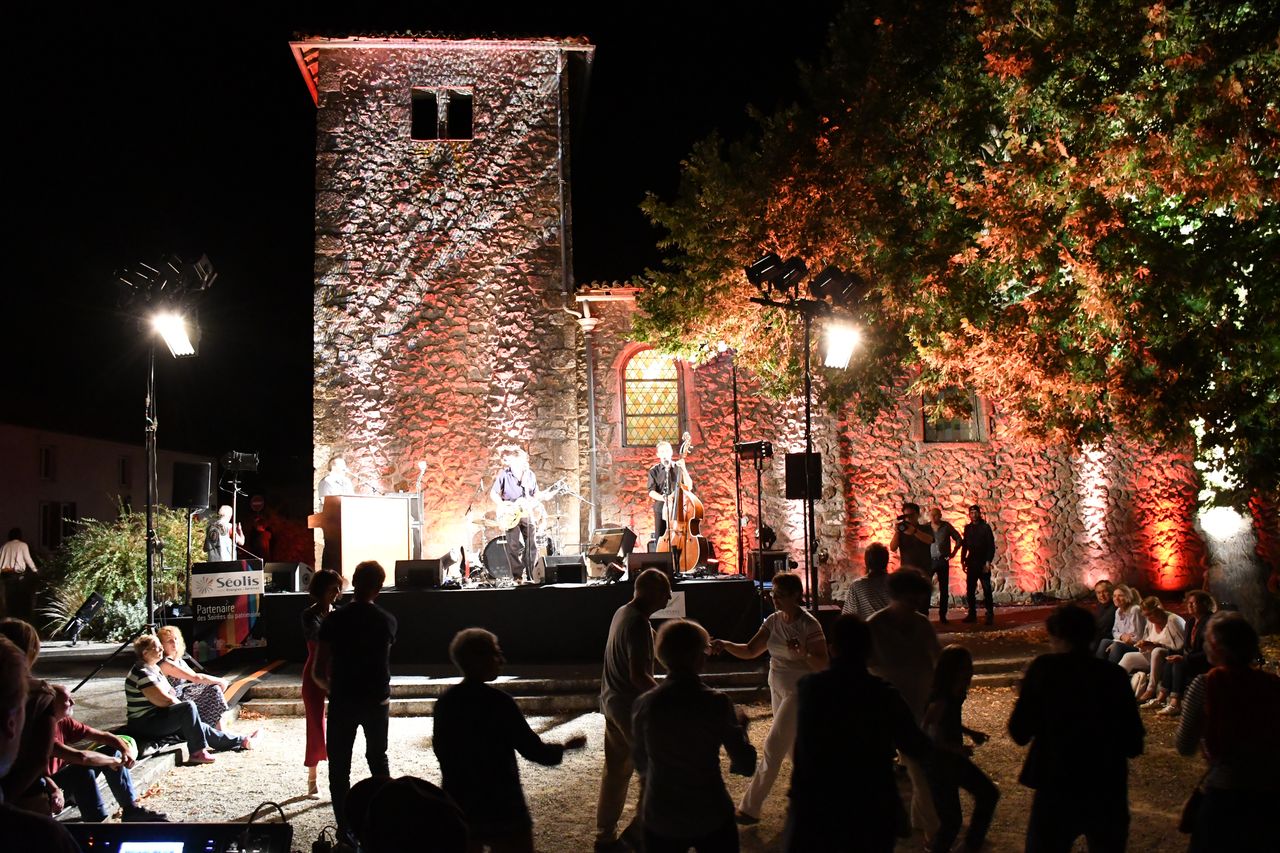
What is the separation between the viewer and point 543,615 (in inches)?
404

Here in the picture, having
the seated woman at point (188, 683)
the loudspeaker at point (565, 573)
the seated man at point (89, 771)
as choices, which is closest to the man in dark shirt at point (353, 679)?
the seated man at point (89, 771)

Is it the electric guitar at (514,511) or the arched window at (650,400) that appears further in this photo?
the arched window at (650,400)

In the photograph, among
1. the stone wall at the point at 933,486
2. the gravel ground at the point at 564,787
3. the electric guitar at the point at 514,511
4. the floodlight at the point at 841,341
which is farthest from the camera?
the stone wall at the point at 933,486

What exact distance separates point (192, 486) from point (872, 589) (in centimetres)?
867

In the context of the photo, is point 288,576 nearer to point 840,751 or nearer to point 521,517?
point 521,517

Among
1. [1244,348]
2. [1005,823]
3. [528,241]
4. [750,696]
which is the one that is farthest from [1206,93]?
[528,241]

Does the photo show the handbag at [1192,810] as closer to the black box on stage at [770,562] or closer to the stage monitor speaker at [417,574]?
the stage monitor speaker at [417,574]

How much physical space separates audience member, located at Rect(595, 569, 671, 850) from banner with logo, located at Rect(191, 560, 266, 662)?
6974 millimetres

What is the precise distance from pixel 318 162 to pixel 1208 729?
47.8 feet

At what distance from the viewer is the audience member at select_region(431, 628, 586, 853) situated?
3.39 metres

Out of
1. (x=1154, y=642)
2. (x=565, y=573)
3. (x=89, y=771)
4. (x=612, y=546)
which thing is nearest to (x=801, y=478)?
(x=565, y=573)

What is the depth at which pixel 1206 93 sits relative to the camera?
7.48 m

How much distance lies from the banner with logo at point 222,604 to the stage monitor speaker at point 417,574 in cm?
166

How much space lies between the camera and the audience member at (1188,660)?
739 cm
